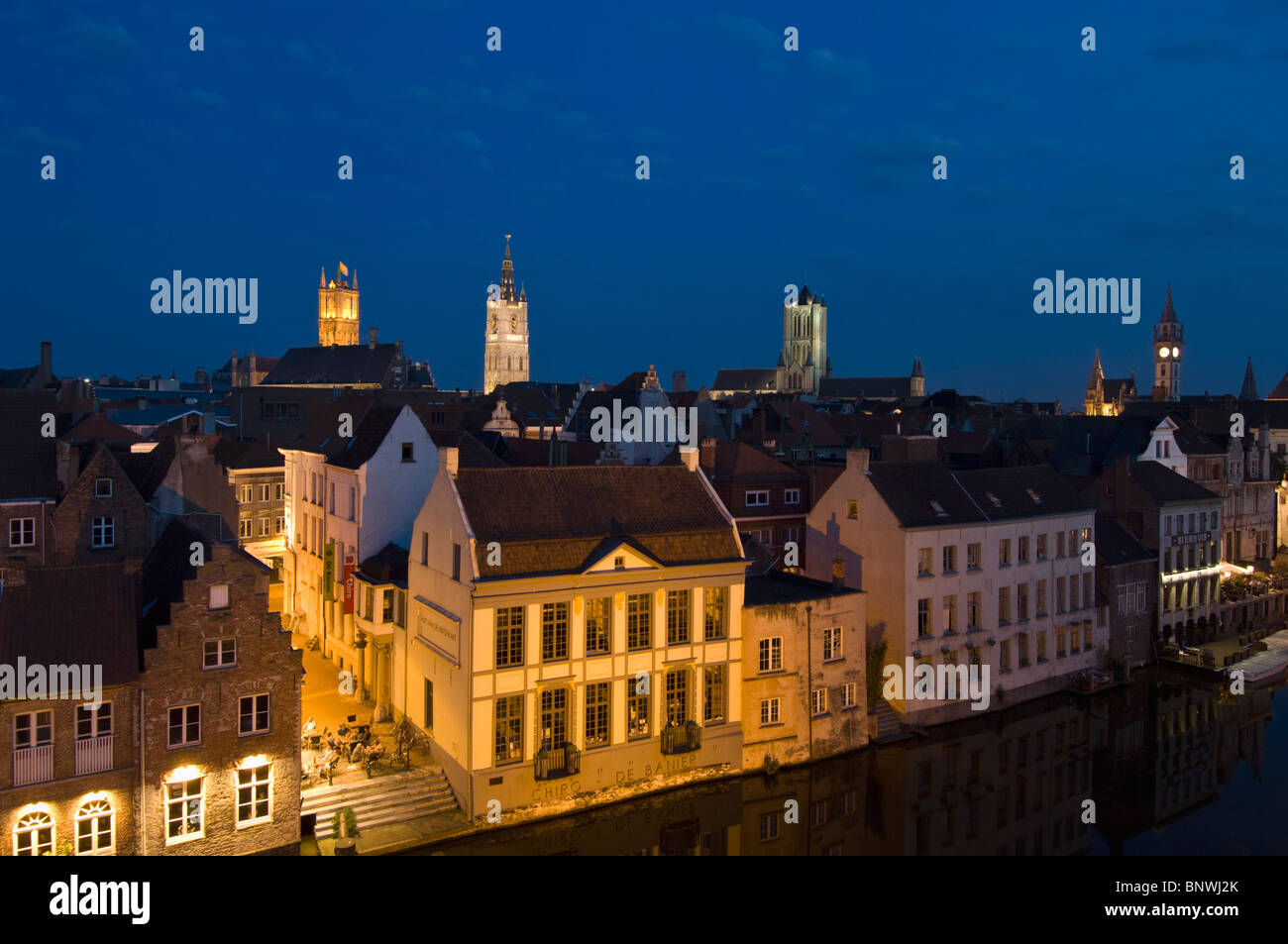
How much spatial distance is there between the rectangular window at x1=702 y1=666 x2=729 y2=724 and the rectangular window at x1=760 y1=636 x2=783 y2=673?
6.92 ft

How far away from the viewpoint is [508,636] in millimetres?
34188

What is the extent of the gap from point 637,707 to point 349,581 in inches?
681

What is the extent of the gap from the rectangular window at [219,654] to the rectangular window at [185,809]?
11.4ft

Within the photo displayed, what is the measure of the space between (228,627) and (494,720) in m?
9.72

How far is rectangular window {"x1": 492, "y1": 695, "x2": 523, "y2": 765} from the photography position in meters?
34.2

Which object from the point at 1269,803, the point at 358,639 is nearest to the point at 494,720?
the point at 358,639

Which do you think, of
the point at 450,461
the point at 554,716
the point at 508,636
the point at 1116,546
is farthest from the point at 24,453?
the point at 1116,546

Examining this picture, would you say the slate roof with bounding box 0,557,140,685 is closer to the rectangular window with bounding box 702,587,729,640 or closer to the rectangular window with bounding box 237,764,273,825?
the rectangular window with bounding box 237,764,273,825

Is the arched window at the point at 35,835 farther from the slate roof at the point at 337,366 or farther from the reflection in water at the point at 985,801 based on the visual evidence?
the slate roof at the point at 337,366

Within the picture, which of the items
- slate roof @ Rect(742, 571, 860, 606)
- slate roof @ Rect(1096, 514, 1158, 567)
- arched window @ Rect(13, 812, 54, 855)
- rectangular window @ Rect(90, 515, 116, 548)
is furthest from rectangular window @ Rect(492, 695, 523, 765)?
slate roof @ Rect(1096, 514, 1158, 567)

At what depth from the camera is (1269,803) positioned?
131 ft

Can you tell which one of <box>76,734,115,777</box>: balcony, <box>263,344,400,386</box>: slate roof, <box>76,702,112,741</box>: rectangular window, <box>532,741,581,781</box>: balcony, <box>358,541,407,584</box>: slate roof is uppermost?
<box>263,344,400,386</box>: slate roof
